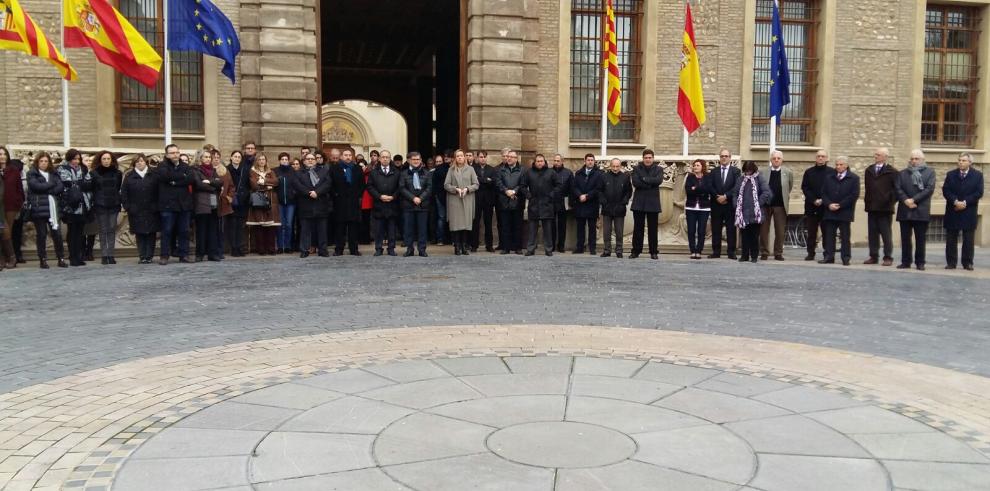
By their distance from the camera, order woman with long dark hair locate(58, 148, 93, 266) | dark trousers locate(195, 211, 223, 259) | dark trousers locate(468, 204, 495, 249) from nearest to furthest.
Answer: woman with long dark hair locate(58, 148, 93, 266)
dark trousers locate(195, 211, 223, 259)
dark trousers locate(468, 204, 495, 249)

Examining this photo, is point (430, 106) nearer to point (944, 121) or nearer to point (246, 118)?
point (246, 118)

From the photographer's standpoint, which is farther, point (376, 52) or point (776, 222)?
point (376, 52)

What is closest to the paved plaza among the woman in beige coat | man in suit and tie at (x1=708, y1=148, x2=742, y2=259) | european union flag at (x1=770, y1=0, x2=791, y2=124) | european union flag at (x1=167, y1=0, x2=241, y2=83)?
man in suit and tie at (x1=708, y1=148, x2=742, y2=259)

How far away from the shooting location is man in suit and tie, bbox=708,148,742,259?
50.8ft

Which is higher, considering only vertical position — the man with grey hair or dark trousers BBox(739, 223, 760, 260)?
the man with grey hair

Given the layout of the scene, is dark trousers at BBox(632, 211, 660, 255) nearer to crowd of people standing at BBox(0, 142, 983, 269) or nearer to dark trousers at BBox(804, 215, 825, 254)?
crowd of people standing at BBox(0, 142, 983, 269)

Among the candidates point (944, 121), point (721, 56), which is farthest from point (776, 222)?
point (944, 121)

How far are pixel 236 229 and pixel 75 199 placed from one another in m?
2.68

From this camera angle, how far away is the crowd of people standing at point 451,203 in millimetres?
14055

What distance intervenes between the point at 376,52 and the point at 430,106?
257cm

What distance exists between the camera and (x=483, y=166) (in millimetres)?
16328

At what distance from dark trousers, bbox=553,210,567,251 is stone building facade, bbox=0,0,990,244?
2.21m

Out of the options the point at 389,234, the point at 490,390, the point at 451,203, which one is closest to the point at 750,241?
the point at 451,203

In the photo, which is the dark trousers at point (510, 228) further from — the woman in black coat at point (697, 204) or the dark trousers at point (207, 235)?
the dark trousers at point (207, 235)
